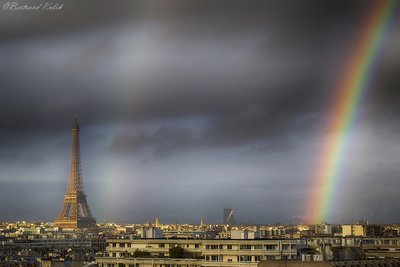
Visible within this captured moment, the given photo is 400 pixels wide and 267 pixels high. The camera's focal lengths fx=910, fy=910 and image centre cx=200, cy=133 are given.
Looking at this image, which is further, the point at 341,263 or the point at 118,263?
the point at 118,263

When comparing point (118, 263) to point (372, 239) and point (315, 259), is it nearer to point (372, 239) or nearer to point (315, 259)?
point (315, 259)

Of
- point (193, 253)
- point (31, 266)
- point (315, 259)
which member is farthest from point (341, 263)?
point (31, 266)

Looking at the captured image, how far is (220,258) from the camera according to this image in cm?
7919

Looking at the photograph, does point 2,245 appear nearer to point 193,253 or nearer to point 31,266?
point 31,266

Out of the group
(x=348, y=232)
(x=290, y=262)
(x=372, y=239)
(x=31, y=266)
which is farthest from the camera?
(x=348, y=232)

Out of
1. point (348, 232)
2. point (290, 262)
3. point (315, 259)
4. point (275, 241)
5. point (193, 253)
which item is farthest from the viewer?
point (348, 232)

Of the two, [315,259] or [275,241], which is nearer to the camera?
[315,259]

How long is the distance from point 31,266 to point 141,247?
71.1ft

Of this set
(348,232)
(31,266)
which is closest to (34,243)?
(348,232)

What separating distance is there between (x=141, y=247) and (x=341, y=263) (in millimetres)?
28645

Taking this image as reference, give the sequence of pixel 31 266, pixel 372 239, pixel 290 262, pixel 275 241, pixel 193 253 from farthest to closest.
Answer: pixel 372 239
pixel 31 266
pixel 193 253
pixel 275 241
pixel 290 262

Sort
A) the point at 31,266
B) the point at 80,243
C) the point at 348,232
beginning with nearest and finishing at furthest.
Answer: the point at 31,266
the point at 348,232
the point at 80,243

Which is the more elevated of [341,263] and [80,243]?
[80,243]

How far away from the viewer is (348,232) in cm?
16950
